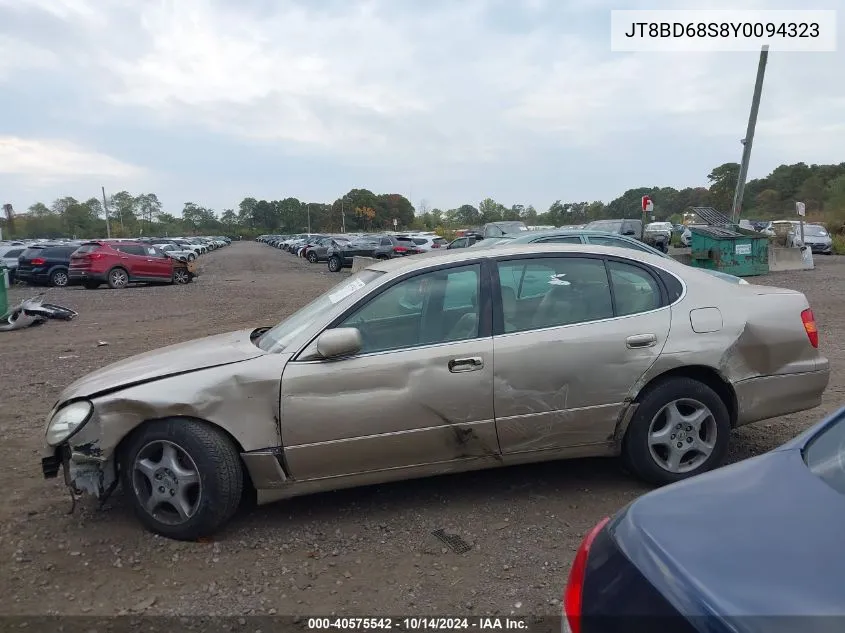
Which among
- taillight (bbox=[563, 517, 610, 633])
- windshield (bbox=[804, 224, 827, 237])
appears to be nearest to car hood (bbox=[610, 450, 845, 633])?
taillight (bbox=[563, 517, 610, 633])

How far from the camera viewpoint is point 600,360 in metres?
3.84

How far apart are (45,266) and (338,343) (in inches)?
860

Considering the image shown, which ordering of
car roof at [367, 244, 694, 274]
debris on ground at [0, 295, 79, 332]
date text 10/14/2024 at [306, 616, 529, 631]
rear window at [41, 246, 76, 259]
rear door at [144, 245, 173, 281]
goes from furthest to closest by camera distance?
rear door at [144, 245, 173, 281] < rear window at [41, 246, 76, 259] < debris on ground at [0, 295, 79, 332] < car roof at [367, 244, 694, 274] < date text 10/14/2024 at [306, 616, 529, 631]

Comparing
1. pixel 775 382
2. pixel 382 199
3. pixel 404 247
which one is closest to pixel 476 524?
pixel 775 382

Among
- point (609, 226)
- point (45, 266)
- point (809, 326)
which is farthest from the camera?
point (45, 266)

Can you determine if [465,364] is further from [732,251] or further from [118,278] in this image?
[118,278]

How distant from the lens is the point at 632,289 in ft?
13.5

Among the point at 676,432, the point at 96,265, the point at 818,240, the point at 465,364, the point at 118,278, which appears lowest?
the point at 818,240

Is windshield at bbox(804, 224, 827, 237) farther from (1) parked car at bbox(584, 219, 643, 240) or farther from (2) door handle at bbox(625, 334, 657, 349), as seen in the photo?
(2) door handle at bbox(625, 334, 657, 349)

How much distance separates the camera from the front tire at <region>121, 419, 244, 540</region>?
346 cm

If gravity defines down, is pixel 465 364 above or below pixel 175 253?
below

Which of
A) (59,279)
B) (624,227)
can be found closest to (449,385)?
(624,227)

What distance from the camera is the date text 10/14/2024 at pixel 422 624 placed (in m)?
2.80

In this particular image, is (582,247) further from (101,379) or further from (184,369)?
(101,379)
